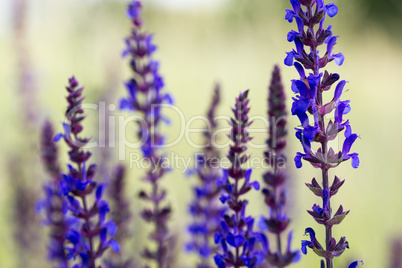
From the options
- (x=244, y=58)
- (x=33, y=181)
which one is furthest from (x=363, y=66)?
(x=33, y=181)

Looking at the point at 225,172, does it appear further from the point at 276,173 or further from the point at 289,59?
the point at 289,59

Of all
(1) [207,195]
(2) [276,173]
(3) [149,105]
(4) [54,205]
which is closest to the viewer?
(2) [276,173]

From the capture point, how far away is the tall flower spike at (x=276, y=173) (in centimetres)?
216

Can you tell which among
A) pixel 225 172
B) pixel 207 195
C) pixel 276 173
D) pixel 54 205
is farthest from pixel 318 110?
pixel 54 205

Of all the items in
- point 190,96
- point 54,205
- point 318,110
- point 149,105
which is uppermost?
point 190,96

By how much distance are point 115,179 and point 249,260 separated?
1.30 meters

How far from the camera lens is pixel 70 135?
1.98 metres

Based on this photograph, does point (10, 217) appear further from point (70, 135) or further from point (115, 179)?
point (70, 135)

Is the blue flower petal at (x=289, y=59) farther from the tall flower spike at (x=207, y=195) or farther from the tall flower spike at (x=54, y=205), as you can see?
the tall flower spike at (x=54, y=205)

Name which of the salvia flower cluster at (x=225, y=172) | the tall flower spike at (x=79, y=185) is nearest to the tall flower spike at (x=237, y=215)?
the salvia flower cluster at (x=225, y=172)

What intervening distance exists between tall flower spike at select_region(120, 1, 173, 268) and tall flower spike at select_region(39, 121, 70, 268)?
22.5 inches

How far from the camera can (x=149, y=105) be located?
10.4 feet

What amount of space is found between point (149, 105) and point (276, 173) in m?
1.25

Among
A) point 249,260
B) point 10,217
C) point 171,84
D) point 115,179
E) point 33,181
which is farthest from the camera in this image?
point 171,84
